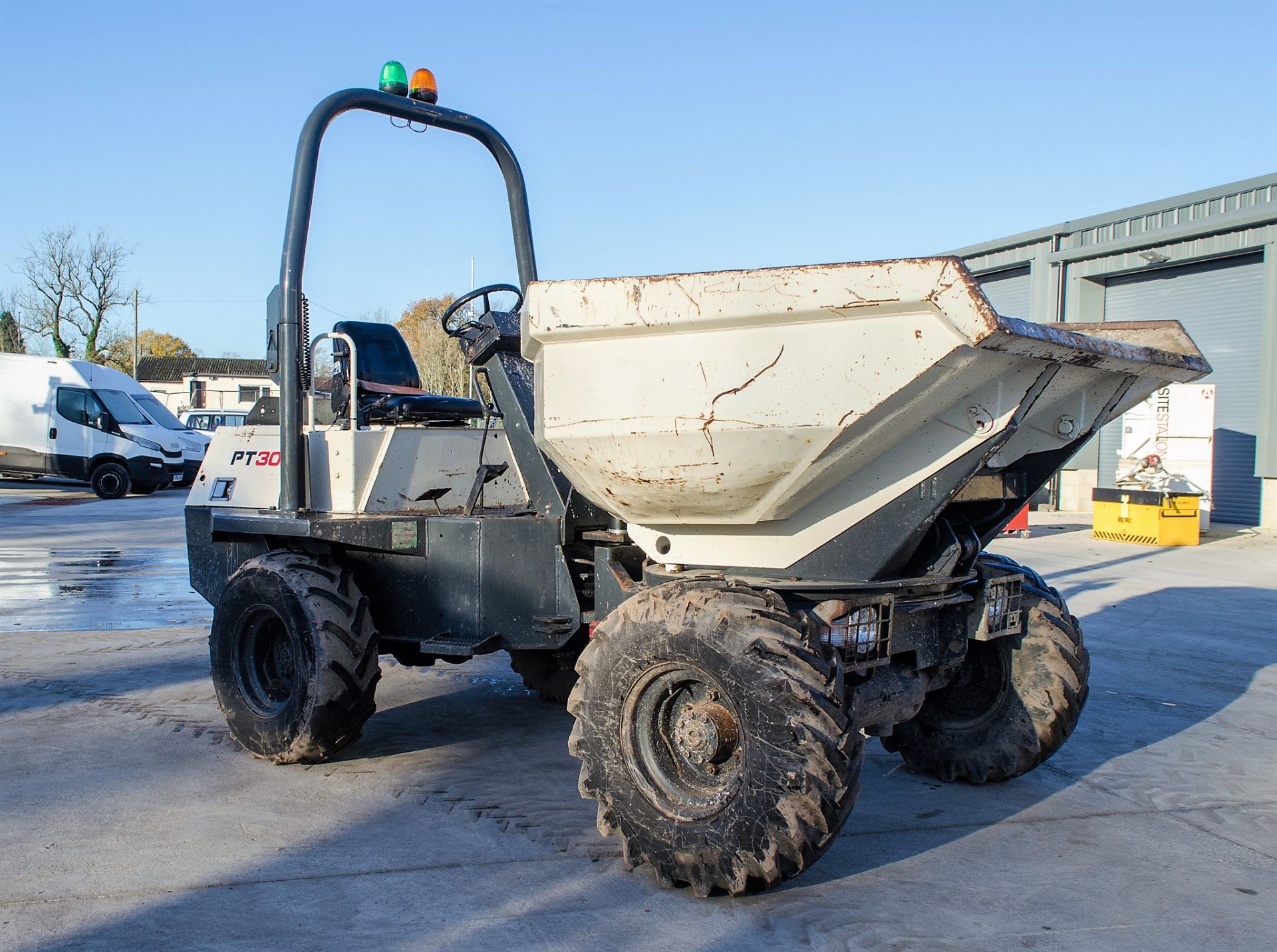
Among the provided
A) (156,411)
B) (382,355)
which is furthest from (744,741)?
(156,411)

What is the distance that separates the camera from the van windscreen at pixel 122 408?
21531 mm

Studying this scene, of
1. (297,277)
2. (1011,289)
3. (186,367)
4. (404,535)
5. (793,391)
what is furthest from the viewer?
(186,367)

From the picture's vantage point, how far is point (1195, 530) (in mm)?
15086

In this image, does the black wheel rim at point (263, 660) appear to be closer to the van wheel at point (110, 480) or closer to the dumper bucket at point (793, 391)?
Result: the dumper bucket at point (793, 391)

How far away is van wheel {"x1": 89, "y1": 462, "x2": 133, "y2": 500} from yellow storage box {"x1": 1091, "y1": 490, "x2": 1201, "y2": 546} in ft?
58.2

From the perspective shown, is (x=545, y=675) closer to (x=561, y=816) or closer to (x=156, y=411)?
(x=561, y=816)

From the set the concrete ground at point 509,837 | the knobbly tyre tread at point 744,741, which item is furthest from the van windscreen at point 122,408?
the knobbly tyre tread at point 744,741

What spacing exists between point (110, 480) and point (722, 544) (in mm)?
20383

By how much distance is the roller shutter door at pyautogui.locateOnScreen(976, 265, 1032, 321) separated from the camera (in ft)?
71.7

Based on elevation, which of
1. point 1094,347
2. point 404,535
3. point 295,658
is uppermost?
point 1094,347

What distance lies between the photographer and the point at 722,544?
389 cm

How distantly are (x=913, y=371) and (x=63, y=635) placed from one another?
6.90m

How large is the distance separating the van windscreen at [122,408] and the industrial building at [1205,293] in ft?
54.7

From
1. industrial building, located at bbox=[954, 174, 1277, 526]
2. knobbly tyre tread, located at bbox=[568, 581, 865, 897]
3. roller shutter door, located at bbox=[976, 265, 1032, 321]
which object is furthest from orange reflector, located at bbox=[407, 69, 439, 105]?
roller shutter door, located at bbox=[976, 265, 1032, 321]
